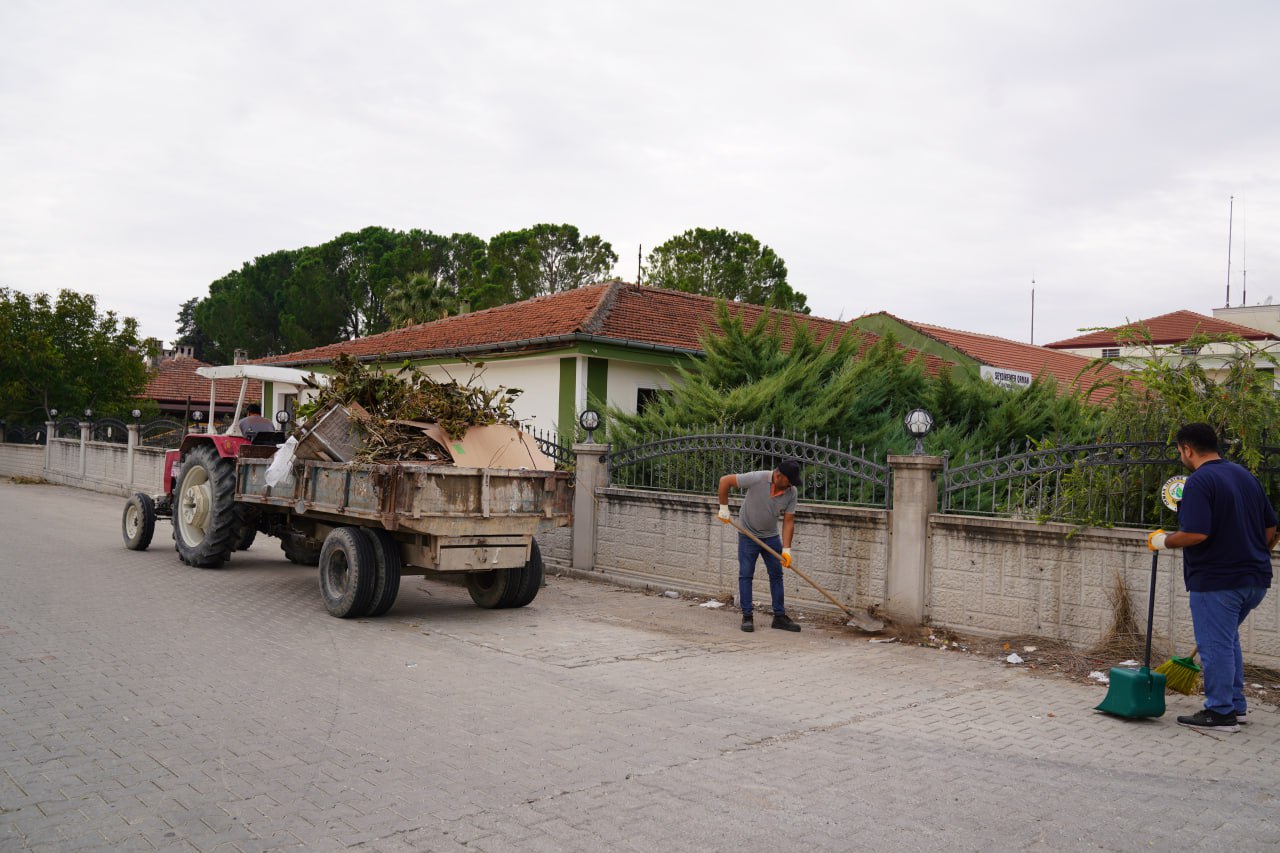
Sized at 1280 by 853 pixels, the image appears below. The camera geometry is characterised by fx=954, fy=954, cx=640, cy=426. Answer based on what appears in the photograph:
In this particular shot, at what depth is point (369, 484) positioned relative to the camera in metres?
8.56

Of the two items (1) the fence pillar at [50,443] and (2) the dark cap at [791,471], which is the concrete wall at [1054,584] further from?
(1) the fence pillar at [50,443]

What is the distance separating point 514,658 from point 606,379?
1063 cm

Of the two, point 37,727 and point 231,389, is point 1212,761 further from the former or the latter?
point 231,389

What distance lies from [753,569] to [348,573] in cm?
380

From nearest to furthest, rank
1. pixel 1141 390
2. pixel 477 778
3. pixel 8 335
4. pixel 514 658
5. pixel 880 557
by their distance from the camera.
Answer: pixel 477 778, pixel 514 658, pixel 1141 390, pixel 880 557, pixel 8 335

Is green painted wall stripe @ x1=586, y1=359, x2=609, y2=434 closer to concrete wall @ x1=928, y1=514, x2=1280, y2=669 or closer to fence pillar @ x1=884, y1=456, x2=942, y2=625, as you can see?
fence pillar @ x1=884, y1=456, x2=942, y2=625

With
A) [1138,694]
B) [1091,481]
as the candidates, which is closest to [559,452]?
[1091,481]

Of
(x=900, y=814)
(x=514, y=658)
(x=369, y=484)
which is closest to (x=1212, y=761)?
(x=900, y=814)

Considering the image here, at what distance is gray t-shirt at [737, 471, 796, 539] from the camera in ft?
29.6

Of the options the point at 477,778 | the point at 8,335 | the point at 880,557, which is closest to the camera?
the point at 477,778

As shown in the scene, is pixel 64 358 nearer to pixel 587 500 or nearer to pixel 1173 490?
pixel 587 500

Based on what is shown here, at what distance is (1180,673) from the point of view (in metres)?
6.38

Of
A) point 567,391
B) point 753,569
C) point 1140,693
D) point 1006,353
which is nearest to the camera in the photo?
point 1140,693

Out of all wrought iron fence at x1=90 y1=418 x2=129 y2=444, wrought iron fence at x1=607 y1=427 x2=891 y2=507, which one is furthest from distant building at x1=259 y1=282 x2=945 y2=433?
wrought iron fence at x1=90 y1=418 x2=129 y2=444
